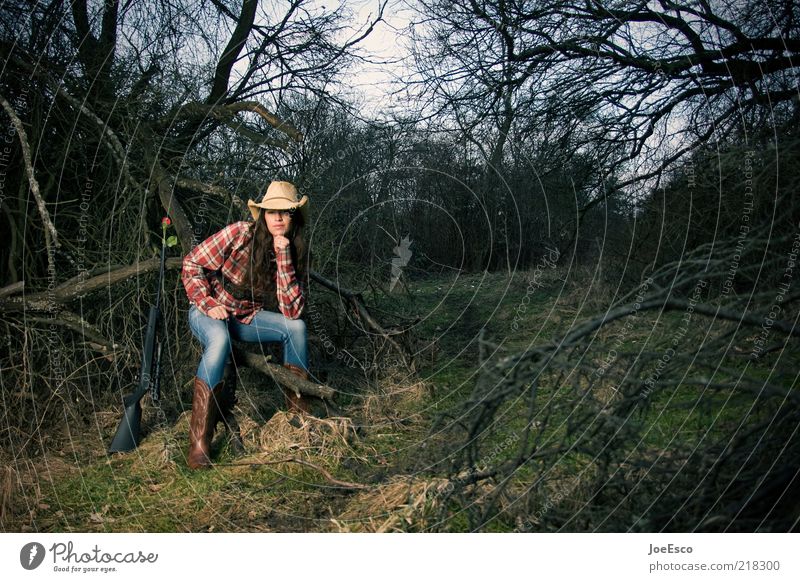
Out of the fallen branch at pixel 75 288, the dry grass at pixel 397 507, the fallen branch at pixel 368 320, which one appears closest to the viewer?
the dry grass at pixel 397 507

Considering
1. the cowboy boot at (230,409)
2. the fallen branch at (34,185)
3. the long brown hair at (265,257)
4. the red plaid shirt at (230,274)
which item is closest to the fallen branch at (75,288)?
the fallen branch at (34,185)

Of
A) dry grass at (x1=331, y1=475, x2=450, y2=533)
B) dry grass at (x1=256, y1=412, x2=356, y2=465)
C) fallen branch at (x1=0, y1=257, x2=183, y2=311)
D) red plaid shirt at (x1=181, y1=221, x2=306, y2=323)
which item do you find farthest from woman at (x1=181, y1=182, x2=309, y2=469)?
dry grass at (x1=331, y1=475, x2=450, y2=533)

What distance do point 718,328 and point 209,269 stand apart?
111 inches

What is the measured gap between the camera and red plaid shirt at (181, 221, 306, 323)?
4098 mm

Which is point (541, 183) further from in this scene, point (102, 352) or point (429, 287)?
point (102, 352)

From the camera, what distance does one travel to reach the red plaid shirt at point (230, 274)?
4.10 m

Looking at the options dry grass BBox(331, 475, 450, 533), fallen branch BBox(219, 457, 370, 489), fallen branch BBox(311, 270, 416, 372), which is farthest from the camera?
fallen branch BBox(311, 270, 416, 372)

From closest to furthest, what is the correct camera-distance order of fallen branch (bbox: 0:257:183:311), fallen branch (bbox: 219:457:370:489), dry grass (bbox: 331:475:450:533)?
dry grass (bbox: 331:475:450:533) < fallen branch (bbox: 219:457:370:489) < fallen branch (bbox: 0:257:183:311)

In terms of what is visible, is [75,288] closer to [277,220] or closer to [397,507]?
[277,220]

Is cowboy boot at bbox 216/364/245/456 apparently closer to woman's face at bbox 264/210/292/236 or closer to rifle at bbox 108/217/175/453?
rifle at bbox 108/217/175/453

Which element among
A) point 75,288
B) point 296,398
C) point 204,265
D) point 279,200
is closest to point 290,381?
point 296,398

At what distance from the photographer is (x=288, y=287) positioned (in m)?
4.26

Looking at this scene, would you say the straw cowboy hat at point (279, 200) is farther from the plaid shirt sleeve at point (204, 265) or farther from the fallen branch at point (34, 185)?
the fallen branch at point (34, 185)

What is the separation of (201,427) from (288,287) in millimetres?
921
